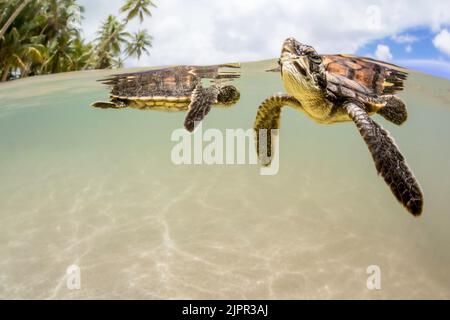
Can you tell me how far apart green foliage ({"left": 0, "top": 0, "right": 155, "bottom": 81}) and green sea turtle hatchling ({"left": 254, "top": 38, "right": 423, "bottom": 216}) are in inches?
731

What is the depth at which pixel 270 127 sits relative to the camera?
675 cm

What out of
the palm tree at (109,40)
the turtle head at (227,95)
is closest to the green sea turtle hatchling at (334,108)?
the turtle head at (227,95)

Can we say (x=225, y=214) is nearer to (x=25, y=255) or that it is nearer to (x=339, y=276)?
(x=339, y=276)

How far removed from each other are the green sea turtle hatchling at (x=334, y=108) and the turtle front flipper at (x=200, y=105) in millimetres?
1001

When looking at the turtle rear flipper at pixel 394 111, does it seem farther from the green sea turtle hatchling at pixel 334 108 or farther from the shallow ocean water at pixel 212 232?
the shallow ocean water at pixel 212 232

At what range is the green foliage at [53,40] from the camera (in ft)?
68.7

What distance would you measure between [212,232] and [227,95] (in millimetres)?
3472

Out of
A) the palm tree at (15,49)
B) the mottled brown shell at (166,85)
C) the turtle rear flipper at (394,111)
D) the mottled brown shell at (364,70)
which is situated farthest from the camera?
the palm tree at (15,49)

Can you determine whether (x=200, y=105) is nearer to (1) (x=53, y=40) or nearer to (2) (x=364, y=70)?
(2) (x=364, y=70)

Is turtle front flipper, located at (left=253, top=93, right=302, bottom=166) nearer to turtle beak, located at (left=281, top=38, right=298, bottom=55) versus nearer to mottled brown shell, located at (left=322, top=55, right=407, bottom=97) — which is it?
turtle beak, located at (left=281, top=38, right=298, bottom=55)

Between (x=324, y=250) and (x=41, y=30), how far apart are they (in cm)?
2648

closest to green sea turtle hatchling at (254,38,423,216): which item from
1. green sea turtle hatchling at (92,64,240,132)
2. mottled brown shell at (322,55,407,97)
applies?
green sea turtle hatchling at (92,64,240,132)

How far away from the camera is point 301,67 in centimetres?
480

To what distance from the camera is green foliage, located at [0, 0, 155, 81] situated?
68.7ft
